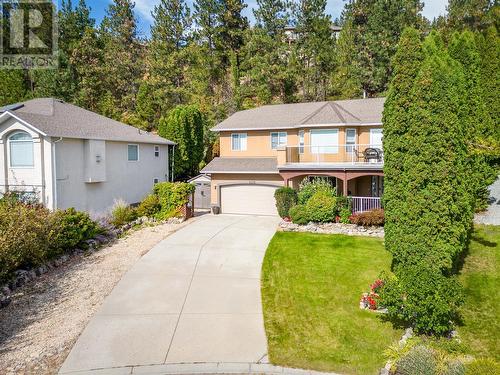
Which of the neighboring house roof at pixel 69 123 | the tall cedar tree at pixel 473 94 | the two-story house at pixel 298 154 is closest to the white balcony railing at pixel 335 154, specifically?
the two-story house at pixel 298 154

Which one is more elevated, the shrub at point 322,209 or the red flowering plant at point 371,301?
the shrub at point 322,209

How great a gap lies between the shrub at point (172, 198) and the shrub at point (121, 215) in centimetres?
162

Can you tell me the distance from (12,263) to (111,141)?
1164 centimetres

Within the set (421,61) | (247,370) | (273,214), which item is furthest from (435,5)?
(247,370)

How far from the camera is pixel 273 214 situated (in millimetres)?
22344

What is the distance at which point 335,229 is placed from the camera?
17.2m

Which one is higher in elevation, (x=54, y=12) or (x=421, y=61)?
(x=54, y=12)

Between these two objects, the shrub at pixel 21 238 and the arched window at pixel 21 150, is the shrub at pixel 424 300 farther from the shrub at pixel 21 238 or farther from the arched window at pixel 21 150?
the arched window at pixel 21 150

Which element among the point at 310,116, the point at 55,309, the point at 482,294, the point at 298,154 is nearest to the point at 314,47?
the point at 310,116

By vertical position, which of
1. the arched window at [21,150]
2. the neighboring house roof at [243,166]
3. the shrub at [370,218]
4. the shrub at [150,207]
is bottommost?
the shrub at [370,218]

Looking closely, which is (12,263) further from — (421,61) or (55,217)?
(421,61)

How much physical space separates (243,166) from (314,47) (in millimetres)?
21350

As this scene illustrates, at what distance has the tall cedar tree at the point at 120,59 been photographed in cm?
4161

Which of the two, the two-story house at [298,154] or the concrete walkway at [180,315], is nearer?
the concrete walkway at [180,315]
